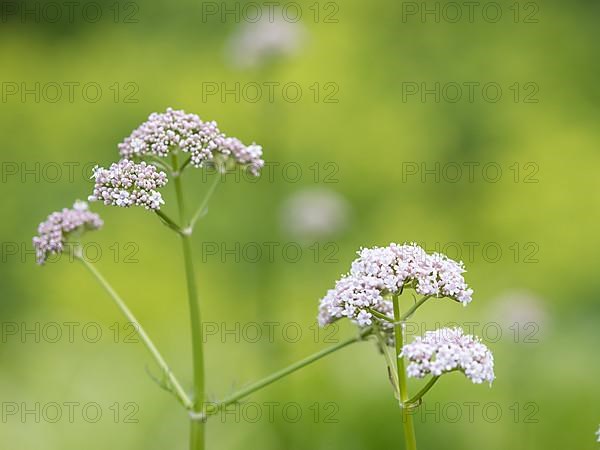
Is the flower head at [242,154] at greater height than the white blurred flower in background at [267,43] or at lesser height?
lesser

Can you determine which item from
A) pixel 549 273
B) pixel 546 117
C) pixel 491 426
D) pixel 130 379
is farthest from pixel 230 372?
pixel 546 117

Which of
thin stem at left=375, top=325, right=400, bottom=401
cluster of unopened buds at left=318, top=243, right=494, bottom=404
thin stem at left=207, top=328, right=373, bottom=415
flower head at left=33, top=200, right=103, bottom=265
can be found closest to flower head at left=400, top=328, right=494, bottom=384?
cluster of unopened buds at left=318, top=243, right=494, bottom=404

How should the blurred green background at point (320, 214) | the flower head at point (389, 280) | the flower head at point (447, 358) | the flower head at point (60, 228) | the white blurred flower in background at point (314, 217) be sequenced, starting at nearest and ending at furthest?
the flower head at point (447, 358) → the flower head at point (389, 280) → the flower head at point (60, 228) → the blurred green background at point (320, 214) → the white blurred flower in background at point (314, 217)

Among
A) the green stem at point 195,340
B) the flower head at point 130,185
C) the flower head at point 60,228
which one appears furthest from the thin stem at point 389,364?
the flower head at point 60,228

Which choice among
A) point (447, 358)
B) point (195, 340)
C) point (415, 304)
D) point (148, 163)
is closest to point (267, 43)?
point (148, 163)

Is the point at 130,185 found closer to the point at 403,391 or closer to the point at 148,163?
the point at 148,163

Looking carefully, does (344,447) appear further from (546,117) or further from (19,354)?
(546,117)

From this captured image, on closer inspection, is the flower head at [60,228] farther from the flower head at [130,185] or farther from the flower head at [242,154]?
the flower head at [242,154]
